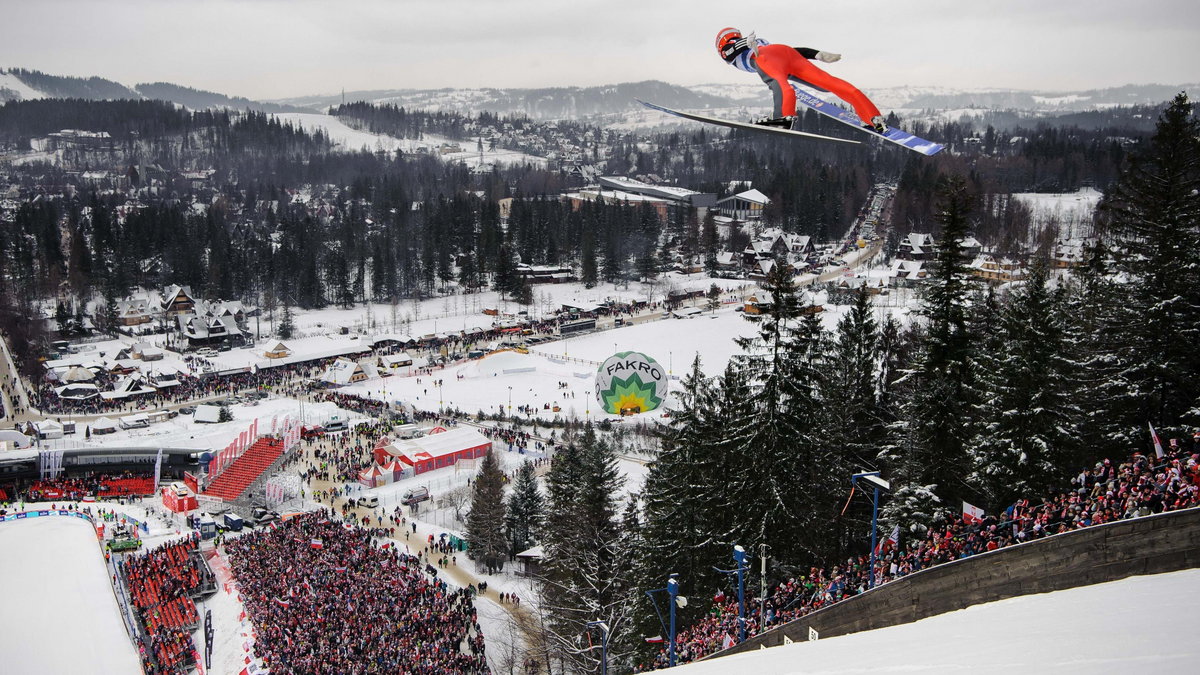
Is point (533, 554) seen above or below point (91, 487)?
above

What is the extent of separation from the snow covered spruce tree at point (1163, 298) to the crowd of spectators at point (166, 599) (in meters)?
19.0

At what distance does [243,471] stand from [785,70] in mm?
24087

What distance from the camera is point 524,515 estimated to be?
24219mm

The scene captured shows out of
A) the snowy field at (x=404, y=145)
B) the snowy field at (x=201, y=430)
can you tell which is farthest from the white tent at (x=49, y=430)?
the snowy field at (x=404, y=145)

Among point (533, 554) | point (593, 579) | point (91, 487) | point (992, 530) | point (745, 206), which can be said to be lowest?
point (91, 487)

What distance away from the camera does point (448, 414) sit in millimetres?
38406

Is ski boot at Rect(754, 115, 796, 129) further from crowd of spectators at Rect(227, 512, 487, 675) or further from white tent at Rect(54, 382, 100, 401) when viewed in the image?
white tent at Rect(54, 382, 100, 401)

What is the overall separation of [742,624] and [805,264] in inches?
2396

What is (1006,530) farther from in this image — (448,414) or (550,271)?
(550,271)

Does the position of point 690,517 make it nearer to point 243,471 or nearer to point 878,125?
point 878,125

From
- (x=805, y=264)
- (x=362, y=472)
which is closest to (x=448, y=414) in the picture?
(x=362, y=472)

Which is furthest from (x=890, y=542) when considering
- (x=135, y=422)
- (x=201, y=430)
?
(x=135, y=422)

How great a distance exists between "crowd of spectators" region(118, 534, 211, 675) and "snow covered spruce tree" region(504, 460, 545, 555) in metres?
7.96

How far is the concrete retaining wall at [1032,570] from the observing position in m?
8.64
